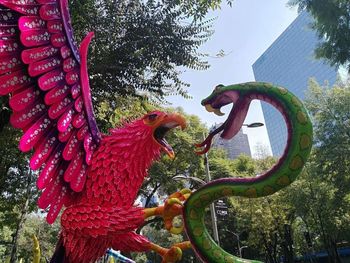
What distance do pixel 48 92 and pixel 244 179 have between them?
98.1 inches

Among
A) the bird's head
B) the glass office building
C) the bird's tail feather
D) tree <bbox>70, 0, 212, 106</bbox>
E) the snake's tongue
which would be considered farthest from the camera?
the glass office building

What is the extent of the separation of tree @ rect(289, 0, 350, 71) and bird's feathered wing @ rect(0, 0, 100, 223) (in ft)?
25.4

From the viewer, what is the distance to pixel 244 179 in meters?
3.88

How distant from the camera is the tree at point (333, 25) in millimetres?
9852

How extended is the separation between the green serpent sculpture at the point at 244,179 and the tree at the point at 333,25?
7.25 meters

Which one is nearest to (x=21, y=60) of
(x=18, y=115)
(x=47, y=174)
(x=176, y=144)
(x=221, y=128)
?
(x=18, y=115)

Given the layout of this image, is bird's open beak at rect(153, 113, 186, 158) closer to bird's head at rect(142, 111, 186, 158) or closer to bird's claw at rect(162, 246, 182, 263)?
bird's head at rect(142, 111, 186, 158)

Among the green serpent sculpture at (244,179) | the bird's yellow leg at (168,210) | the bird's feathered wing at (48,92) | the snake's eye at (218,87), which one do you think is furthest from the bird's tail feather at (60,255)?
the snake's eye at (218,87)

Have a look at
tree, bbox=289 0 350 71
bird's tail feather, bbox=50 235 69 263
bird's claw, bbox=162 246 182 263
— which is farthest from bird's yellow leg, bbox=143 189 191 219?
tree, bbox=289 0 350 71

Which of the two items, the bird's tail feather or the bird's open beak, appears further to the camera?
the bird's open beak

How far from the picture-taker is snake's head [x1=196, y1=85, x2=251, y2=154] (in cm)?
398

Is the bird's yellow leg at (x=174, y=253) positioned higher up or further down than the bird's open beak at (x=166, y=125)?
further down

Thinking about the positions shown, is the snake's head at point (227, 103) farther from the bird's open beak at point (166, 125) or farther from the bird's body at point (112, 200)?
the bird's body at point (112, 200)

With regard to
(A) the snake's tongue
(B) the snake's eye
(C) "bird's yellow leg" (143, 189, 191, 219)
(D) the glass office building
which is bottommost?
(C) "bird's yellow leg" (143, 189, 191, 219)
